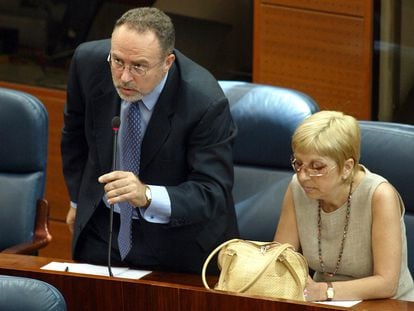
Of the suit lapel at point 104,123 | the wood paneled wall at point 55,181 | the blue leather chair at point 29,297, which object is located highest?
the suit lapel at point 104,123

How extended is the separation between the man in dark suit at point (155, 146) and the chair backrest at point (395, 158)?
46 cm

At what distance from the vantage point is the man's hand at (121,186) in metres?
3.07

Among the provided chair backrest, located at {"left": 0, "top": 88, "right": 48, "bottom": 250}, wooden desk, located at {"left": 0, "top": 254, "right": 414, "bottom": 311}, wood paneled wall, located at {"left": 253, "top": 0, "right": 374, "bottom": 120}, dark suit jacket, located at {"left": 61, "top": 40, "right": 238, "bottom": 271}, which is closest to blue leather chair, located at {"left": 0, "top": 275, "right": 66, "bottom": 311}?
wooden desk, located at {"left": 0, "top": 254, "right": 414, "bottom": 311}

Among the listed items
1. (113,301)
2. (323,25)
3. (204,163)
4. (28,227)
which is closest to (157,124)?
(204,163)

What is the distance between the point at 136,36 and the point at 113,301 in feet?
2.35

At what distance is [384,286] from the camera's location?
3195 millimetres

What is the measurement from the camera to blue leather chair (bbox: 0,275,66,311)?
8.95ft

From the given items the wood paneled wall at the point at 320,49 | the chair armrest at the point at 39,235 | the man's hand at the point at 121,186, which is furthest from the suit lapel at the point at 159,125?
the wood paneled wall at the point at 320,49

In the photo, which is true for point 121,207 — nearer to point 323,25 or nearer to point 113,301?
point 113,301

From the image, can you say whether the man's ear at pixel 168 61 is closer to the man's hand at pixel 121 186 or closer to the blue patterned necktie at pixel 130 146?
the blue patterned necktie at pixel 130 146

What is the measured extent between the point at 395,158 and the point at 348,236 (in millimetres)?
374

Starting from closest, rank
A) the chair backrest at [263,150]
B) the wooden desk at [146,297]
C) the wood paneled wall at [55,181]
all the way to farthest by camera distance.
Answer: the wooden desk at [146,297] → the chair backrest at [263,150] → the wood paneled wall at [55,181]

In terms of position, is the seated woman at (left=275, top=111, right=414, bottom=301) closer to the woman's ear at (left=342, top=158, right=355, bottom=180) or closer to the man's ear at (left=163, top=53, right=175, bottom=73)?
the woman's ear at (left=342, top=158, right=355, bottom=180)

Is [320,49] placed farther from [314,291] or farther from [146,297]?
[146,297]
